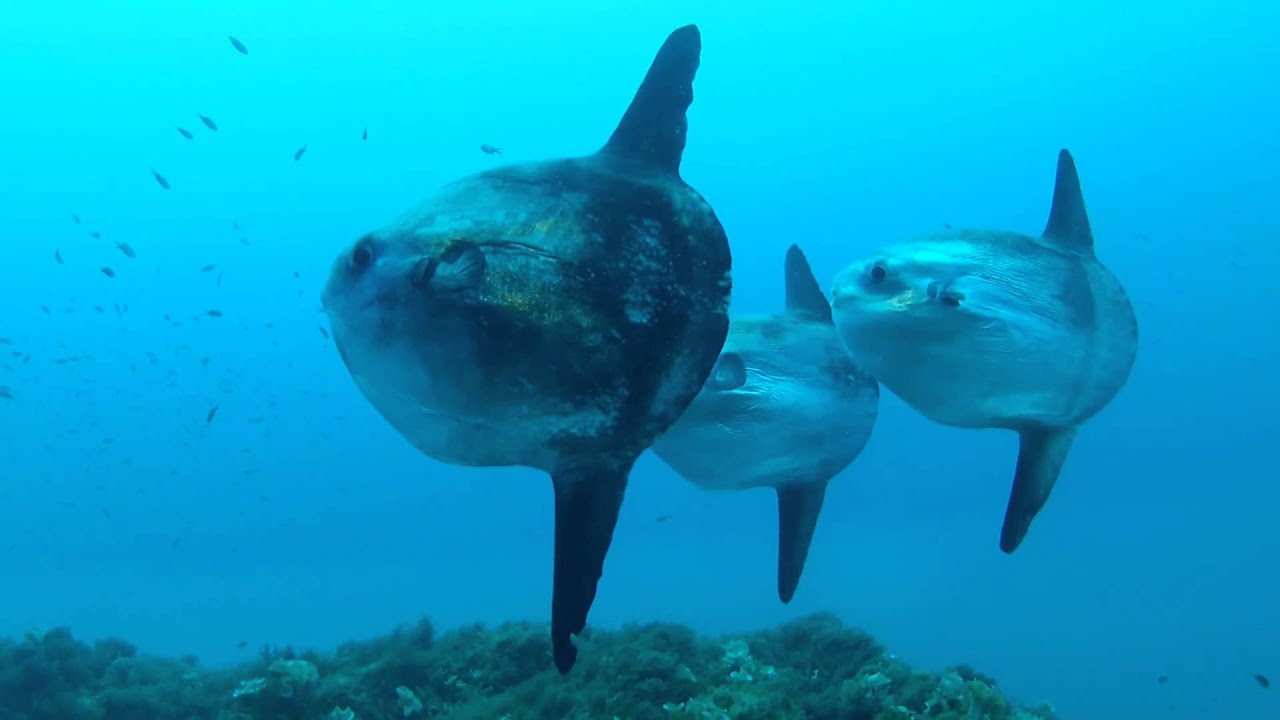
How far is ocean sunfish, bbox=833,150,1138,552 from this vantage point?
2637 millimetres

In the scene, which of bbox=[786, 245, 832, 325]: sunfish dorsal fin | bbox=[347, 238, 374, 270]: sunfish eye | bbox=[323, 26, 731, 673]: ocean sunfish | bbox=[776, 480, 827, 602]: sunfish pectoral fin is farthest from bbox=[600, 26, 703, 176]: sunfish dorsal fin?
bbox=[776, 480, 827, 602]: sunfish pectoral fin

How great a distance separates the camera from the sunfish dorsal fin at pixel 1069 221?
10.7ft

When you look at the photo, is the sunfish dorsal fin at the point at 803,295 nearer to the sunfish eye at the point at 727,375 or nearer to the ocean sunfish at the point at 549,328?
the sunfish eye at the point at 727,375

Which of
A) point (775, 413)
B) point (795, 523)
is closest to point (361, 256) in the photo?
point (775, 413)

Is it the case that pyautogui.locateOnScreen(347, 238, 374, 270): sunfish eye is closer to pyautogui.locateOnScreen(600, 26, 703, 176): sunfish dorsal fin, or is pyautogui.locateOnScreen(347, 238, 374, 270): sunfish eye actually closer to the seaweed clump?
pyautogui.locateOnScreen(600, 26, 703, 176): sunfish dorsal fin

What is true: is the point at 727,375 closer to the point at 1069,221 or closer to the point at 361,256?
the point at 361,256

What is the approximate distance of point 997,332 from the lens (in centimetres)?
265

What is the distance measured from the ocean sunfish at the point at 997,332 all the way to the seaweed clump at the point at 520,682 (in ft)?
8.32

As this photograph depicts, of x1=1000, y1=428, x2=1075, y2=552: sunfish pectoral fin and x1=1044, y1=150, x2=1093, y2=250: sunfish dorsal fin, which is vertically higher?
x1=1044, y1=150, x2=1093, y2=250: sunfish dorsal fin

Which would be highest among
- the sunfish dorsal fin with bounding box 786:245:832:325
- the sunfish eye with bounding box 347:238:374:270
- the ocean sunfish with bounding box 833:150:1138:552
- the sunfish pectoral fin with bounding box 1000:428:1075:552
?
the sunfish dorsal fin with bounding box 786:245:832:325

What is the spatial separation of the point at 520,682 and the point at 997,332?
5021 mm

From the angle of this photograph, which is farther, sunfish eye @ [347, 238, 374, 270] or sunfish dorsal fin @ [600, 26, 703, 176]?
sunfish dorsal fin @ [600, 26, 703, 176]

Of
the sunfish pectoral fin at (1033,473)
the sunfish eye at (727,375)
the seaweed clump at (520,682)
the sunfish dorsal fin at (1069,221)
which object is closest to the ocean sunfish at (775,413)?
the sunfish eye at (727,375)

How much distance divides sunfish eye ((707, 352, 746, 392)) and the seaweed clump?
256 centimetres
